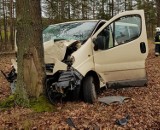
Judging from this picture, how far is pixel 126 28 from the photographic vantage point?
889cm

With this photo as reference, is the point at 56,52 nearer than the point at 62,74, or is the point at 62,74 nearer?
the point at 62,74

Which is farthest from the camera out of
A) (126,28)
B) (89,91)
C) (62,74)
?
(126,28)

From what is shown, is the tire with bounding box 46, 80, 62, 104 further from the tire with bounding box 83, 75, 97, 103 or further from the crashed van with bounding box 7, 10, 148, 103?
the tire with bounding box 83, 75, 97, 103

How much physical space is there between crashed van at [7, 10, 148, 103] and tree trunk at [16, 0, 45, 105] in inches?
38.1

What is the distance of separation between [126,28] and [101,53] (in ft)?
3.44

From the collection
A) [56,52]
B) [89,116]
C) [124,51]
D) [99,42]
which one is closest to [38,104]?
[89,116]

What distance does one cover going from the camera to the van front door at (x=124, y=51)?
8.56 meters

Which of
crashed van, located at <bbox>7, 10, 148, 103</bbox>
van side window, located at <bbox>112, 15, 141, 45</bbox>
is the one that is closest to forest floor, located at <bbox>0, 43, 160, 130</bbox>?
crashed van, located at <bbox>7, 10, 148, 103</bbox>

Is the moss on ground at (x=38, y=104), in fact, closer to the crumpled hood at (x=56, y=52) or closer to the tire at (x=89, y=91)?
the tire at (x=89, y=91)

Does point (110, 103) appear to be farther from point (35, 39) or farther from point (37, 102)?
point (35, 39)

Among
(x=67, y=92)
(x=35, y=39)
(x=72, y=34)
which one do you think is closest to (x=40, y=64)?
(x=35, y=39)

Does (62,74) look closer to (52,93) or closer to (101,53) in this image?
(52,93)

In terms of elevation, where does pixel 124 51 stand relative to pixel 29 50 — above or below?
below

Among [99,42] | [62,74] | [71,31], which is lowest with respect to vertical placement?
[62,74]
